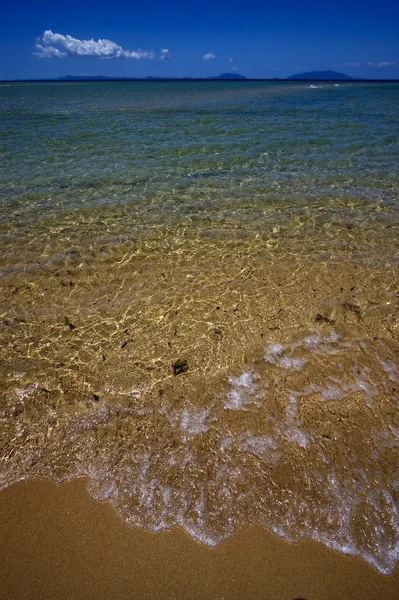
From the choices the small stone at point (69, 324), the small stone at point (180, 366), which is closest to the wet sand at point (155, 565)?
the small stone at point (180, 366)

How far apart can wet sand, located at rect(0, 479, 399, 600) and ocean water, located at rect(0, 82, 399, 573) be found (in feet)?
0.41

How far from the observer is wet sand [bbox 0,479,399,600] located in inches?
96.4

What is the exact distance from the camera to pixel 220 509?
9.58 feet

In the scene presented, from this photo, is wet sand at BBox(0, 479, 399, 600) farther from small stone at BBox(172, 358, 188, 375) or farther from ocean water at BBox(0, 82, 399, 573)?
small stone at BBox(172, 358, 188, 375)

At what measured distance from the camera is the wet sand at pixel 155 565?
8.04ft

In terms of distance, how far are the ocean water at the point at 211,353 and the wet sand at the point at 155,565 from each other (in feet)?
0.41

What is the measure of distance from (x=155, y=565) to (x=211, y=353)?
2.36m

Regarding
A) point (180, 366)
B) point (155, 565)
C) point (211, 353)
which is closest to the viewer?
point (155, 565)

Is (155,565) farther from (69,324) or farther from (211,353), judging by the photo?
(69,324)

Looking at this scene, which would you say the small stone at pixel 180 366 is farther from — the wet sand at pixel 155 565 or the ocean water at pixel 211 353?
the wet sand at pixel 155 565

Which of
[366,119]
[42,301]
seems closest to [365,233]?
[42,301]

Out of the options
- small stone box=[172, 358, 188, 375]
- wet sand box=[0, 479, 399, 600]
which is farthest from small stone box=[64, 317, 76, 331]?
wet sand box=[0, 479, 399, 600]

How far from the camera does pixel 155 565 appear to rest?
101 inches

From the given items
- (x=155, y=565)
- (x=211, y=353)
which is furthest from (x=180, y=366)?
(x=155, y=565)
